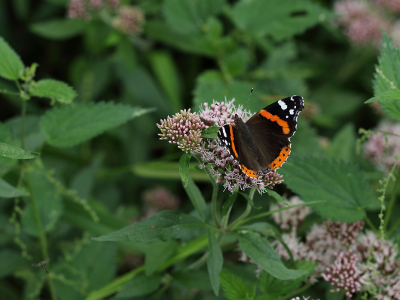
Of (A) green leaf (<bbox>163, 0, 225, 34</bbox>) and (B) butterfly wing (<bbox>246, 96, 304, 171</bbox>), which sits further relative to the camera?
(A) green leaf (<bbox>163, 0, 225, 34</bbox>)

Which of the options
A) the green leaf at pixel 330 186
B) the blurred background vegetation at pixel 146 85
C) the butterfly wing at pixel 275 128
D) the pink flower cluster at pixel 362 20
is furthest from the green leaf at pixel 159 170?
the pink flower cluster at pixel 362 20

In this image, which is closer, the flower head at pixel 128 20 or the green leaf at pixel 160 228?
the green leaf at pixel 160 228

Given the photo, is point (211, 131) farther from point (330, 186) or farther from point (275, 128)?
point (330, 186)

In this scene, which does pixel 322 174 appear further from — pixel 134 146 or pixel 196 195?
pixel 134 146

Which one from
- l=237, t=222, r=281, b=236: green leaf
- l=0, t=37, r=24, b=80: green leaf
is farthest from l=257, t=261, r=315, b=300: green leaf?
l=0, t=37, r=24, b=80: green leaf

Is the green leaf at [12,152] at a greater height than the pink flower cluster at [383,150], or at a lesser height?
greater

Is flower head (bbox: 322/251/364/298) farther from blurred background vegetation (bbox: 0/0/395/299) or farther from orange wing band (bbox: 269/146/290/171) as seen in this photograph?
blurred background vegetation (bbox: 0/0/395/299)

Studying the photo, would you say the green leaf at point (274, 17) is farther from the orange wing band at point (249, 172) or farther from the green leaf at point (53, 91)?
the orange wing band at point (249, 172)
